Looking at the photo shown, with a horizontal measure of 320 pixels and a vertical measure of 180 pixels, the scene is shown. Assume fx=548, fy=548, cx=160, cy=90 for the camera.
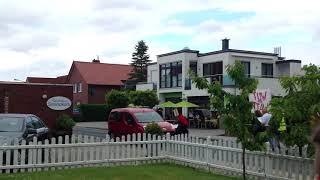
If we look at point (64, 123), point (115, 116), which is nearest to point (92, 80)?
point (64, 123)

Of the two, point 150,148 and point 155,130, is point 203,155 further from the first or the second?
point 155,130

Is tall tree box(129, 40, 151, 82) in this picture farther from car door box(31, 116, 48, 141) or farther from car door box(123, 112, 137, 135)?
car door box(31, 116, 48, 141)

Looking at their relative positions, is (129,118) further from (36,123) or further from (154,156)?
(154,156)

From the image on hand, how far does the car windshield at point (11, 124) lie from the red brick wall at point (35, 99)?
1250 centimetres

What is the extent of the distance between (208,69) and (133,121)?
26062 mm

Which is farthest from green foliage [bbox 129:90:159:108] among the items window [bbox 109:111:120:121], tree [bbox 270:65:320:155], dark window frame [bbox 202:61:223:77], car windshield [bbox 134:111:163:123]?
tree [bbox 270:65:320:155]

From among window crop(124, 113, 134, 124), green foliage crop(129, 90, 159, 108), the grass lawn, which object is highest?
green foliage crop(129, 90, 159, 108)

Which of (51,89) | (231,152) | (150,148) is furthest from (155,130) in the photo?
(51,89)

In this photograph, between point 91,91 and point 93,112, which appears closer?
point 93,112

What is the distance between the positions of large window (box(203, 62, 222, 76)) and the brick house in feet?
82.3

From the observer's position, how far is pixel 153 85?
55.2 metres

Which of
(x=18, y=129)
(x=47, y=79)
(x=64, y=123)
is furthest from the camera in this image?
(x=47, y=79)

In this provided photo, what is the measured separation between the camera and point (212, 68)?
47.2m

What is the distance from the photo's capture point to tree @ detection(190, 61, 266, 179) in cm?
1127
